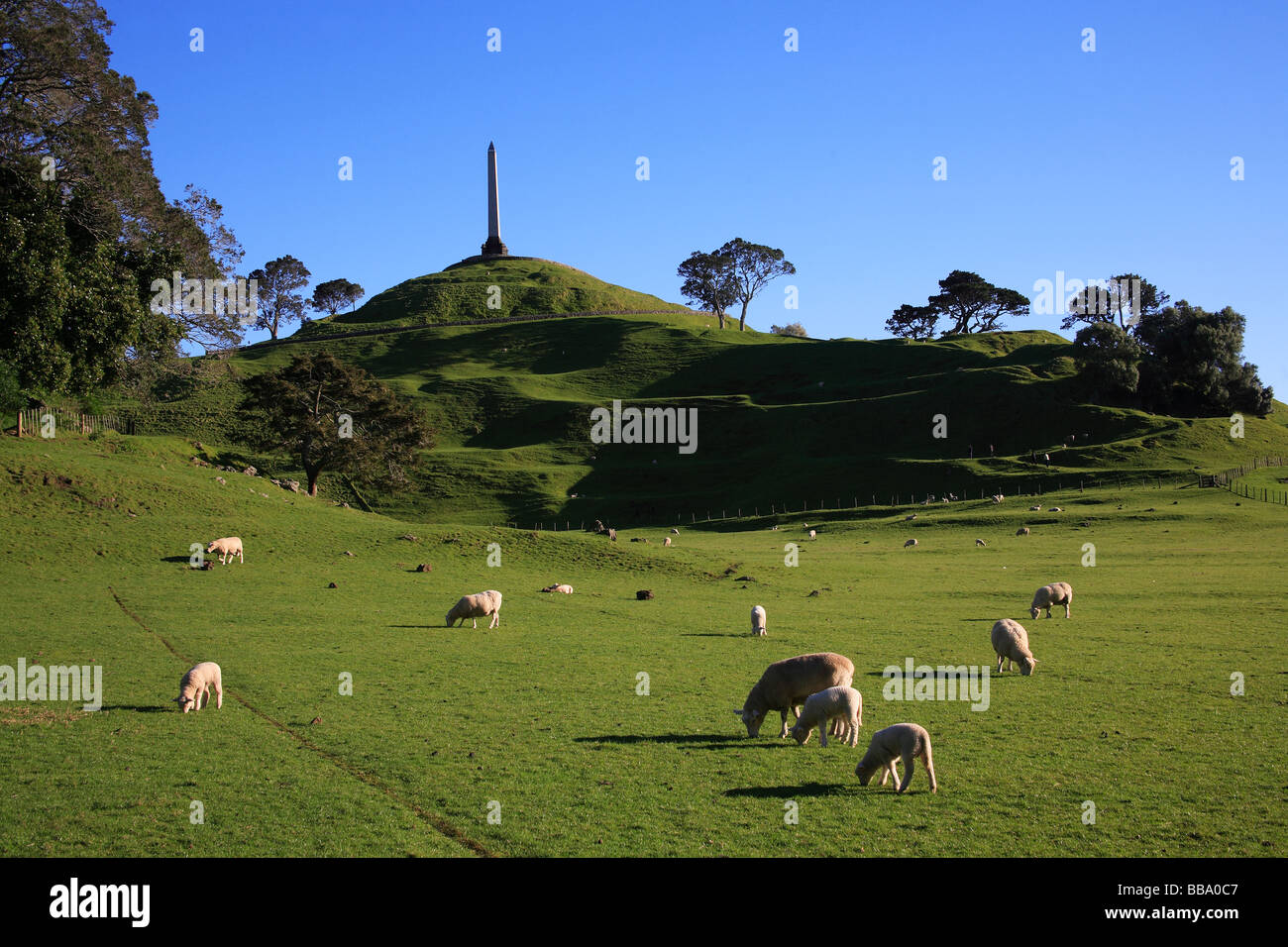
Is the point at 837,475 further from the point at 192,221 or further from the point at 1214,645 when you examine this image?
the point at 1214,645

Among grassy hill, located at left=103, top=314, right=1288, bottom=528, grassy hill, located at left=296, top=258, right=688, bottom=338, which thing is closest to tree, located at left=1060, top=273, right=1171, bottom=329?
grassy hill, located at left=103, top=314, right=1288, bottom=528

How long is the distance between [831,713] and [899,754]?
7.76 ft

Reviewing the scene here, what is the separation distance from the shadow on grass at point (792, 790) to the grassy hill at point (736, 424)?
71.8 metres

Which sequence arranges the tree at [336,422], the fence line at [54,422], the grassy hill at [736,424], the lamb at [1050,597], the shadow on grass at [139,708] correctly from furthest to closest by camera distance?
the grassy hill at [736,424] < the tree at [336,422] < the fence line at [54,422] < the lamb at [1050,597] < the shadow on grass at [139,708]

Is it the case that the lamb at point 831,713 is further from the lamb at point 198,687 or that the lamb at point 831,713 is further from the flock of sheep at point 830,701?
the lamb at point 198,687

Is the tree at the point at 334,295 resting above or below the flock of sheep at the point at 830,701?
above

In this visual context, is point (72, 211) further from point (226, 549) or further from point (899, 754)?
point (899, 754)

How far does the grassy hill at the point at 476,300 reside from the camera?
17362 cm

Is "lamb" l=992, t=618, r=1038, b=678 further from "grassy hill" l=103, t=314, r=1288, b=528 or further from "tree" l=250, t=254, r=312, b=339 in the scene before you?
"tree" l=250, t=254, r=312, b=339

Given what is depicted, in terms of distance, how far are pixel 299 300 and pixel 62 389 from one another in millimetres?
145266

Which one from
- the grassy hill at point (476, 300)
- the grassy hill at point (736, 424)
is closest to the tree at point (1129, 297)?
the grassy hill at point (736, 424)

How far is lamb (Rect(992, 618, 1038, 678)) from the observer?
2169 cm

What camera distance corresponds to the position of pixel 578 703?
19.4m

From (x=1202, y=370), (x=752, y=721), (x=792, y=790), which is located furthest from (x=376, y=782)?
(x=1202, y=370)
